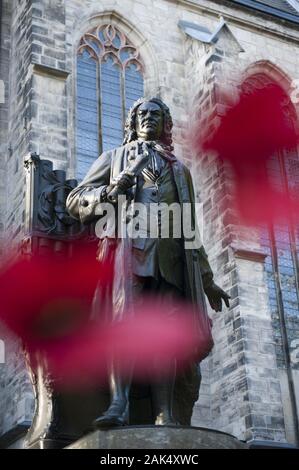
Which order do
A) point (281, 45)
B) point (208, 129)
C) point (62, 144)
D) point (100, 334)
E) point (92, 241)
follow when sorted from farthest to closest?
point (281, 45)
point (208, 129)
point (62, 144)
point (92, 241)
point (100, 334)

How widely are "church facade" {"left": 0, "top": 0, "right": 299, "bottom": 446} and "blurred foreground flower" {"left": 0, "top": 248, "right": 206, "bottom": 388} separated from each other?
251 inches

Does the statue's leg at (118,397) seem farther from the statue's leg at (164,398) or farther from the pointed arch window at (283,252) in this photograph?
the pointed arch window at (283,252)

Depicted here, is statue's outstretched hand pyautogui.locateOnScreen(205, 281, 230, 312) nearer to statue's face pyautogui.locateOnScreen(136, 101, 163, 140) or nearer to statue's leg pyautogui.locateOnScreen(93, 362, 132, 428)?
statue's leg pyautogui.locateOnScreen(93, 362, 132, 428)

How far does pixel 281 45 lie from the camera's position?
17250mm

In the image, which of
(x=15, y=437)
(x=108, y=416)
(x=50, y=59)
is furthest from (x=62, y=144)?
(x=108, y=416)

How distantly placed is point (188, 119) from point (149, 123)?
10208mm

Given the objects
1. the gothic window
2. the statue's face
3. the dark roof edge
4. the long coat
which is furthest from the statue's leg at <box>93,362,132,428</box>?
the dark roof edge

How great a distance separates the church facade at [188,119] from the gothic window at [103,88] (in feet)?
0.08

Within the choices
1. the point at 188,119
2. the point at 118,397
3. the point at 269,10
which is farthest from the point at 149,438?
the point at 269,10

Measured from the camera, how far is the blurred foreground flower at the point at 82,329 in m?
3.88

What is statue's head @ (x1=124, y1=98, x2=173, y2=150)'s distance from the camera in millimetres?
4539
